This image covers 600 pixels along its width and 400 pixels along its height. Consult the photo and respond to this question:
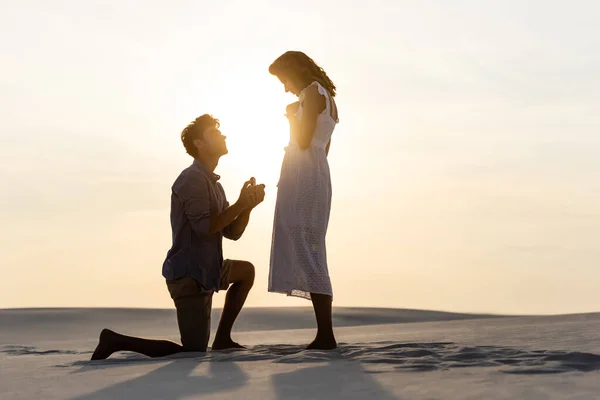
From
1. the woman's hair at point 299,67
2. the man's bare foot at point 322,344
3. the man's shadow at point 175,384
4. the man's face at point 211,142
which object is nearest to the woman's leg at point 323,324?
the man's bare foot at point 322,344

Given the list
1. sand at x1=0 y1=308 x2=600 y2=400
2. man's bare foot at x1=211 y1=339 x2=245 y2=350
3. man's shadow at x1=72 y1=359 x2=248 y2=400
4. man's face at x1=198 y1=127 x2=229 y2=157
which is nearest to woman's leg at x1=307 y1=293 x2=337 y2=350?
sand at x1=0 y1=308 x2=600 y2=400

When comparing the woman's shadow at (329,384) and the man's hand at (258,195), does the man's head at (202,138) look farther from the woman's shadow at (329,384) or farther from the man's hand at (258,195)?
the woman's shadow at (329,384)

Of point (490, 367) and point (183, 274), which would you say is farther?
point (183, 274)

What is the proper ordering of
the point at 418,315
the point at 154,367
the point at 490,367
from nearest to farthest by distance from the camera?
the point at 490,367 < the point at 154,367 < the point at 418,315

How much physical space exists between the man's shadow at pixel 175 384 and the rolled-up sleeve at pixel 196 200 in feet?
4.47

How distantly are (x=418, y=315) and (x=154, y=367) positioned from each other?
35.8ft

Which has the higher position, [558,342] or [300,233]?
[300,233]

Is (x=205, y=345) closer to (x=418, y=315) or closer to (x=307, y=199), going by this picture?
(x=307, y=199)

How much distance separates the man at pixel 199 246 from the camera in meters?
5.36

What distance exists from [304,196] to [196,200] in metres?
0.75

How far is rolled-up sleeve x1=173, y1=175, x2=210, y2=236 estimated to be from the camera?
5441 millimetres

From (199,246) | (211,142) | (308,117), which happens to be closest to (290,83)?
(308,117)

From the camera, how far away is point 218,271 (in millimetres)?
5598

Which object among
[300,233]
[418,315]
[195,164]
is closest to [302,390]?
[300,233]
